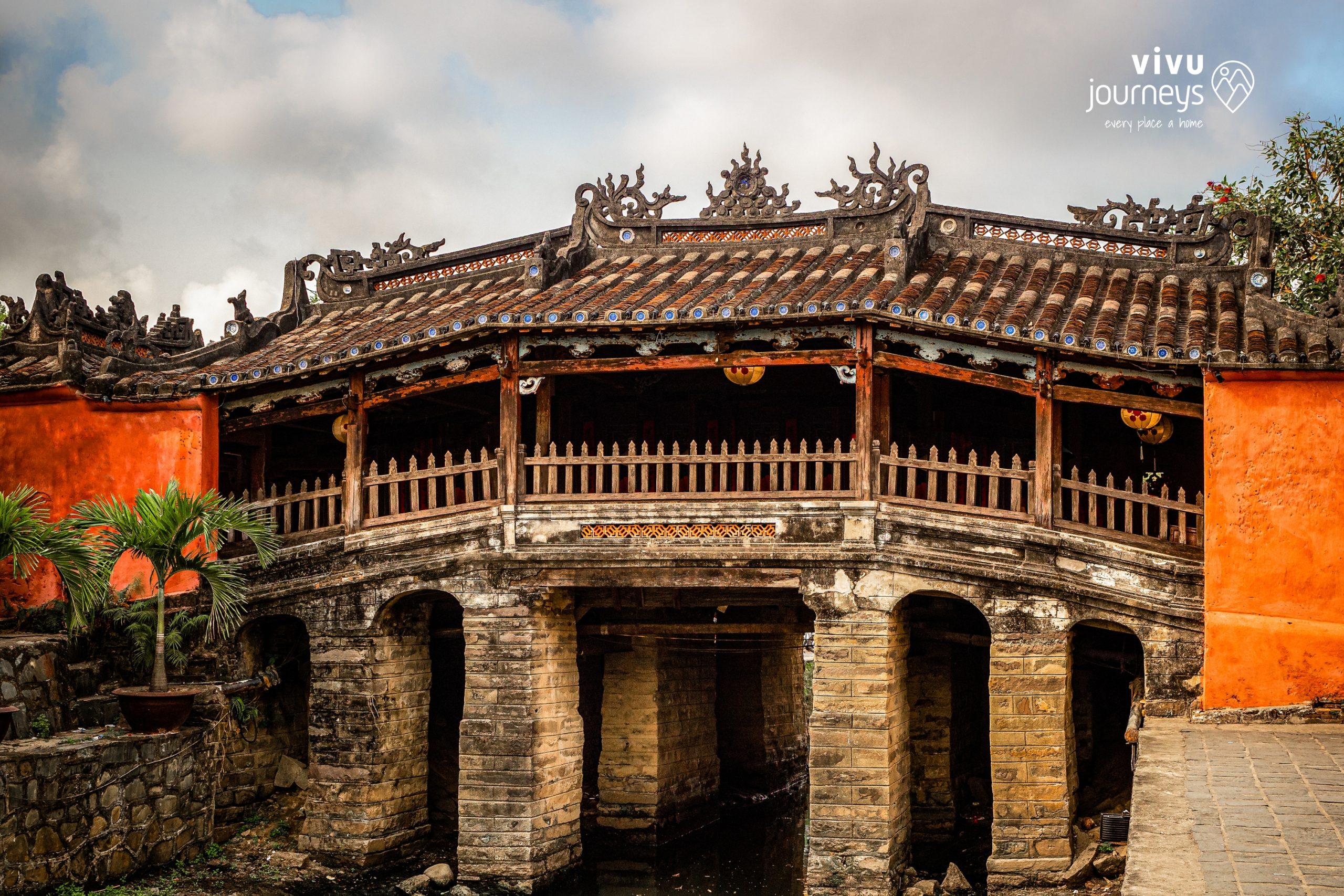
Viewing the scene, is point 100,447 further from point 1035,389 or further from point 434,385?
point 1035,389

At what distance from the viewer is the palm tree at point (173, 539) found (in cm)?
1347

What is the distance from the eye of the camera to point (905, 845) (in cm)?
1330

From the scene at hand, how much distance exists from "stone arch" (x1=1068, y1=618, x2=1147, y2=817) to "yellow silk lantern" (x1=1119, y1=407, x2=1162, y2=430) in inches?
80.4

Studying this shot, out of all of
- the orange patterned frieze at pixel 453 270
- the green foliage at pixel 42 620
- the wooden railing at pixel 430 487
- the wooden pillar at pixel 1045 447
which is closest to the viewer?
the wooden pillar at pixel 1045 447

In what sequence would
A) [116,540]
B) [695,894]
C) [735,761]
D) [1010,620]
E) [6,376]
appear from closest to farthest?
[1010,620] → [116,540] → [695,894] → [6,376] → [735,761]

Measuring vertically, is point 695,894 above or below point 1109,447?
below

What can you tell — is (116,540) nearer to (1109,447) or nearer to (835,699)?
(835,699)

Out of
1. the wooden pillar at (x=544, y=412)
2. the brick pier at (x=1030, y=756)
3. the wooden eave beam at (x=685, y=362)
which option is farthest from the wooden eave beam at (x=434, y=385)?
the brick pier at (x=1030, y=756)

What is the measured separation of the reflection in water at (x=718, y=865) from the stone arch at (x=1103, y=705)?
3382 mm

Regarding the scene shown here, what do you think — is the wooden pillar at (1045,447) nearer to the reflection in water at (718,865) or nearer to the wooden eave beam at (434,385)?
the reflection in water at (718,865)

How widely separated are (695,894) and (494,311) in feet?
22.7

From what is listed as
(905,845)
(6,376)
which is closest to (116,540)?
(6,376)

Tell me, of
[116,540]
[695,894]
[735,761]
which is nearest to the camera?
[116,540]

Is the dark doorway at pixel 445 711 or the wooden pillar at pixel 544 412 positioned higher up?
the wooden pillar at pixel 544 412
